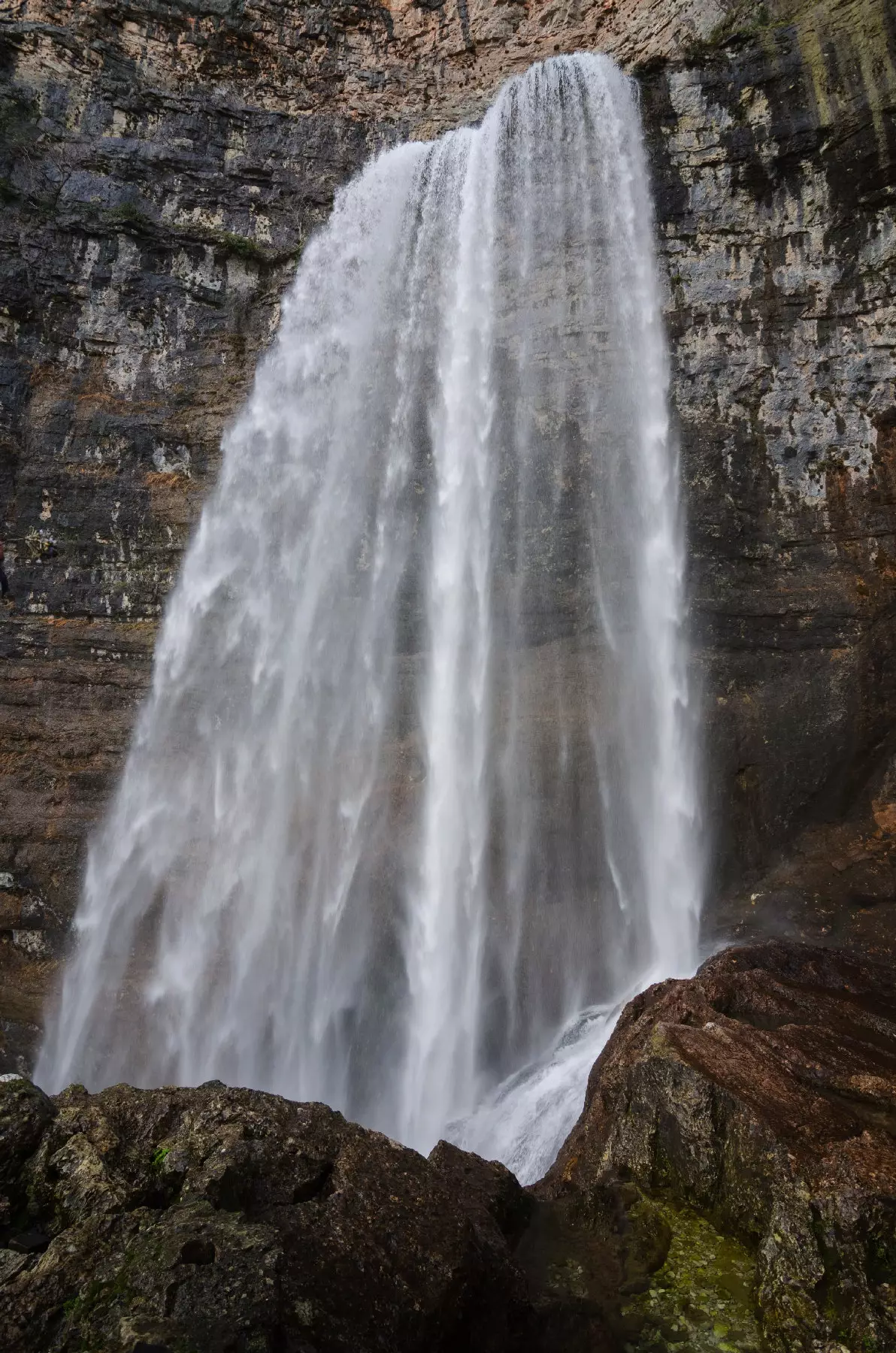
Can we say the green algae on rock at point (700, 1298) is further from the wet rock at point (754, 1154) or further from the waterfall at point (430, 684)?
the waterfall at point (430, 684)

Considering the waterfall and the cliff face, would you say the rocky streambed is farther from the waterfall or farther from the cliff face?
the cliff face

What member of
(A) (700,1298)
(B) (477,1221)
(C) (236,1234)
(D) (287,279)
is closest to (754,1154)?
(A) (700,1298)

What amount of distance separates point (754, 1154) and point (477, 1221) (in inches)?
67.8

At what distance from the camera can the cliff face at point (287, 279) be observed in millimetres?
12156

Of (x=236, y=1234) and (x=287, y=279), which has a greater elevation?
(x=287, y=279)

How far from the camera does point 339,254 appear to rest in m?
16.2

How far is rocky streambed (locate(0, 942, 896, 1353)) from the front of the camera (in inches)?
142

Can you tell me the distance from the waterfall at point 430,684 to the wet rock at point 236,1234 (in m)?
5.20

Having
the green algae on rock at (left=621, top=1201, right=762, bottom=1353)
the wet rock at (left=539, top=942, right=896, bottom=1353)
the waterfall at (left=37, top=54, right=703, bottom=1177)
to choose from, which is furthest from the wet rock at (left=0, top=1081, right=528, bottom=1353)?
the waterfall at (left=37, top=54, right=703, bottom=1177)

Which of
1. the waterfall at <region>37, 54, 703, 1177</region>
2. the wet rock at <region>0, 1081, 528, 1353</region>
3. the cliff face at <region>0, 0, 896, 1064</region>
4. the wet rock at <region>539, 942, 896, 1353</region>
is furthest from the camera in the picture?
the cliff face at <region>0, 0, 896, 1064</region>

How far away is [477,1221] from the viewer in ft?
15.7

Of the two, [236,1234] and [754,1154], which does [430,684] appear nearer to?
[754,1154]

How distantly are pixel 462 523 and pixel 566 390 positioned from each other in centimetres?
297

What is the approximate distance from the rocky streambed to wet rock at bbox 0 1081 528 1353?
0.04ft
